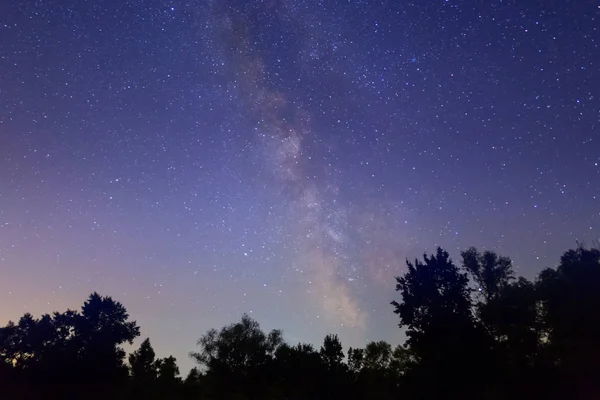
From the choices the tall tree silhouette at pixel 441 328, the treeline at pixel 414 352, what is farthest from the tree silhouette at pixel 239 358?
the tall tree silhouette at pixel 441 328

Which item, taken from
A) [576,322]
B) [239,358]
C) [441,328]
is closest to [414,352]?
[441,328]

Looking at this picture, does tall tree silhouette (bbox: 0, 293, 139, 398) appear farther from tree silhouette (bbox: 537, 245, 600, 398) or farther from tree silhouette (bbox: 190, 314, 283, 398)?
tree silhouette (bbox: 537, 245, 600, 398)

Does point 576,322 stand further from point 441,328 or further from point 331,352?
point 331,352

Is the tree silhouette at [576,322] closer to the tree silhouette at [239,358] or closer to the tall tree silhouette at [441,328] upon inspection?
the tall tree silhouette at [441,328]

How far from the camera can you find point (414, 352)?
143ft

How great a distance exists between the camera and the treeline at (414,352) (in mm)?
37125

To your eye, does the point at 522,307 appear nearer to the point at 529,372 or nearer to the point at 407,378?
the point at 529,372

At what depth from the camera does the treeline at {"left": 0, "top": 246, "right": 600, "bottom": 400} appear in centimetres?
3712

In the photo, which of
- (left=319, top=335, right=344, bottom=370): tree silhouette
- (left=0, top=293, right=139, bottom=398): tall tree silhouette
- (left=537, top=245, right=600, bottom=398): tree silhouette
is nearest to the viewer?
(left=537, top=245, right=600, bottom=398): tree silhouette

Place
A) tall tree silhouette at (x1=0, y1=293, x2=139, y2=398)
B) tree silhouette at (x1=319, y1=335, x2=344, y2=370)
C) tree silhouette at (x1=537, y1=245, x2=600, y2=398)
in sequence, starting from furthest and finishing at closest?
tree silhouette at (x1=319, y1=335, x2=344, y2=370) → tall tree silhouette at (x1=0, y1=293, x2=139, y2=398) → tree silhouette at (x1=537, y1=245, x2=600, y2=398)

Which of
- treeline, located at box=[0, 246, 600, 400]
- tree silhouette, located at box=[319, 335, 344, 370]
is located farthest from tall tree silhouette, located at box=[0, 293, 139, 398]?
tree silhouette, located at box=[319, 335, 344, 370]

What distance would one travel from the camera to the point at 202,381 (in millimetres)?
64938

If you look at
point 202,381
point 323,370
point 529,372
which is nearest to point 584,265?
point 529,372

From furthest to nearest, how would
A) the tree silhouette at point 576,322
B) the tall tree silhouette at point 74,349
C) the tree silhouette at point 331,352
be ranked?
1. the tree silhouette at point 331,352
2. the tall tree silhouette at point 74,349
3. the tree silhouette at point 576,322
